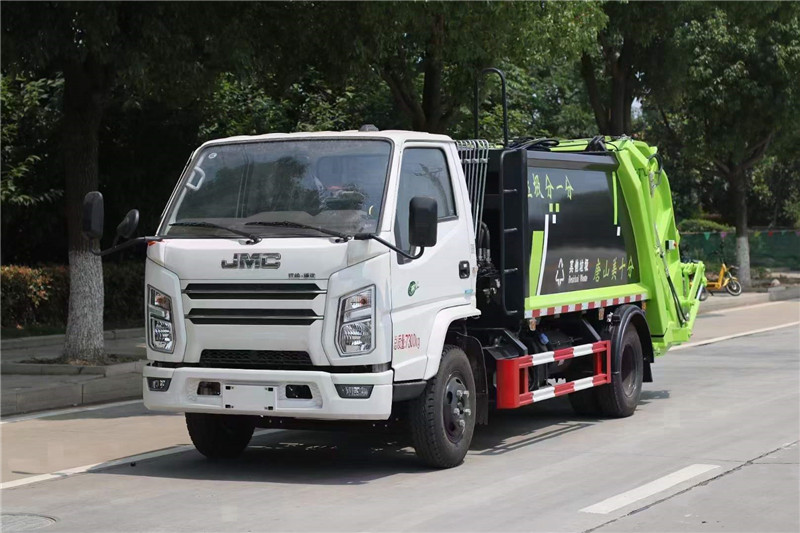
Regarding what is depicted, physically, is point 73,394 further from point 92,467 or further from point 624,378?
point 624,378

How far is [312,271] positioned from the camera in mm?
8453

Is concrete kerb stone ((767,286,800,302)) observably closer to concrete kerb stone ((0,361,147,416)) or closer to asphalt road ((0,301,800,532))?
asphalt road ((0,301,800,532))

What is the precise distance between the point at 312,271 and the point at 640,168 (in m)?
5.32

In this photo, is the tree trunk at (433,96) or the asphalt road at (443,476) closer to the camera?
the asphalt road at (443,476)

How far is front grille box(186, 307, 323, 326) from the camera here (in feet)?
27.9

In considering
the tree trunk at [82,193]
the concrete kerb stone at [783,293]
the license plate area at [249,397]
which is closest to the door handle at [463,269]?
the license plate area at [249,397]

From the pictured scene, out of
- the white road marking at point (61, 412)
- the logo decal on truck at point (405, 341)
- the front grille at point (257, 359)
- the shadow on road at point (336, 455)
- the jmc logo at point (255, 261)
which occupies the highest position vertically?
the jmc logo at point (255, 261)

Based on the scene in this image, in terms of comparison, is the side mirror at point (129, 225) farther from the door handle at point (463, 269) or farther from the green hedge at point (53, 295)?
the green hedge at point (53, 295)

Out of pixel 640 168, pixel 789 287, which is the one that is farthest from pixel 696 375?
pixel 789 287

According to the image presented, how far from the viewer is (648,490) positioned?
827cm

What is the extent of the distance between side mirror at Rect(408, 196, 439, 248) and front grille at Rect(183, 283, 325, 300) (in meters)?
0.75

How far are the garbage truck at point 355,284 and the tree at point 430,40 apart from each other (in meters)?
5.49

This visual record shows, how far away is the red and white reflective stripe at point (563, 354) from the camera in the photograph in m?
10.4

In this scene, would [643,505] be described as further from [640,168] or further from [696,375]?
[696,375]
